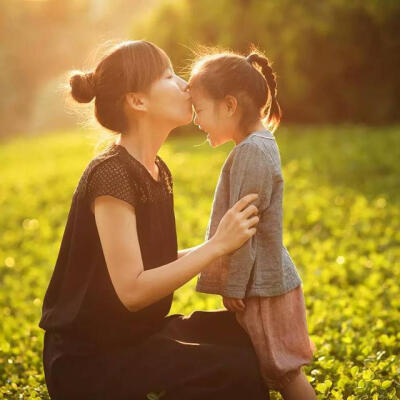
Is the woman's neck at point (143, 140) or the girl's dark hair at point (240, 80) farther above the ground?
the girl's dark hair at point (240, 80)

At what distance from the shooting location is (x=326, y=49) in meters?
15.3

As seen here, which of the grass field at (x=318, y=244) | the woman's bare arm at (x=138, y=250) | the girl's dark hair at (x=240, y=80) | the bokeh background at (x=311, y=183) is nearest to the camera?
the woman's bare arm at (x=138, y=250)

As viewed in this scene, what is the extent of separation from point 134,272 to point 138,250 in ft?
0.31

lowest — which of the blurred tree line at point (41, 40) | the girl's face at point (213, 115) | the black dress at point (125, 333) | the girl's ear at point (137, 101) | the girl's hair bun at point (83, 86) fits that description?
the black dress at point (125, 333)

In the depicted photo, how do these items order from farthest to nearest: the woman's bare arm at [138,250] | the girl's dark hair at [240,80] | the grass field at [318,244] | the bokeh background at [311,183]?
the bokeh background at [311,183] → the grass field at [318,244] → the girl's dark hair at [240,80] → the woman's bare arm at [138,250]

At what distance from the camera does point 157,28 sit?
19.6 metres

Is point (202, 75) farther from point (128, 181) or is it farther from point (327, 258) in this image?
point (327, 258)

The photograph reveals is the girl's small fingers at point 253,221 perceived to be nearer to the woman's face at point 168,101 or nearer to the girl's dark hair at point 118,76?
the woman's face at point 168,101

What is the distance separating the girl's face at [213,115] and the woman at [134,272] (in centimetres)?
9

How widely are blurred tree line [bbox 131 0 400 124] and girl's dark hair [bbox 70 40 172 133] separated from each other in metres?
11.5

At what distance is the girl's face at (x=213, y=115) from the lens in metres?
2.86

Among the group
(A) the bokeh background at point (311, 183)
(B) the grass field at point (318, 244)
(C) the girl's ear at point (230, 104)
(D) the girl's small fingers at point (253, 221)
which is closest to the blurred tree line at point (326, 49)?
(A) the bokeh background at point (311, 183)

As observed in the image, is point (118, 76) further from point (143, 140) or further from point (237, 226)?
point (237, 226)

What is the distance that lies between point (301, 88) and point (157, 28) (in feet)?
19.3
